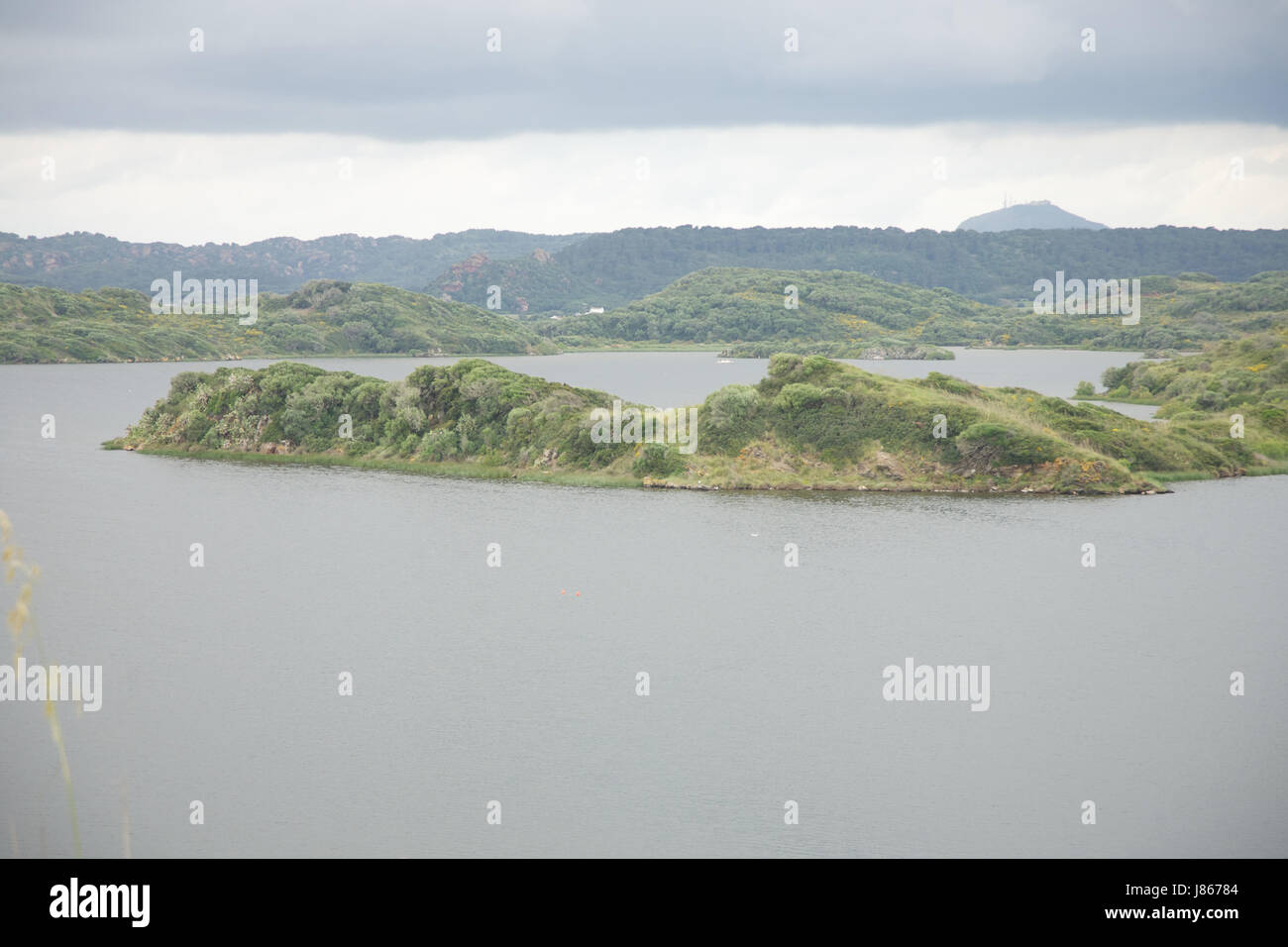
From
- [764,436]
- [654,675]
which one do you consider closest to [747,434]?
[764,436]

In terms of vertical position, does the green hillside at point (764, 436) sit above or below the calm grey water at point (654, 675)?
above

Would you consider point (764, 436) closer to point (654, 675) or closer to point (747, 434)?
point (747, 434)

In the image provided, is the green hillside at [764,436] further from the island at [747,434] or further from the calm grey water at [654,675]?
the calm grey water at [654,675]

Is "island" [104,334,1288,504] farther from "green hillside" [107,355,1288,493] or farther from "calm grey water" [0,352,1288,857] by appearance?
"calm grey water" [0,352,1288,857]

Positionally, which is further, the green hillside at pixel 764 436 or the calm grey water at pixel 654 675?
the green hillside at pixel 764 436

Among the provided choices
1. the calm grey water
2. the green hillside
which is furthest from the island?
the calm grey water

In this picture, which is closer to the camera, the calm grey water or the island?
the calm grey water

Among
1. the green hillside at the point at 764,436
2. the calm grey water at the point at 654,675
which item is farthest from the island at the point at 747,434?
the calm grey water at the point at 654,675

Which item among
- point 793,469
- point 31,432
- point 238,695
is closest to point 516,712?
point 238,695
